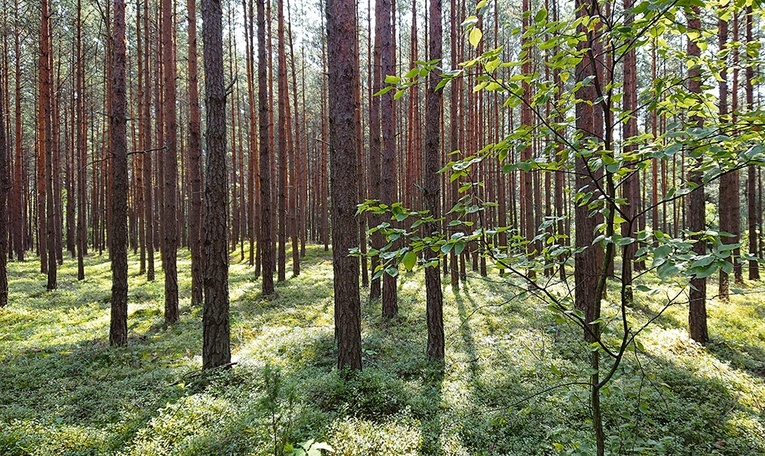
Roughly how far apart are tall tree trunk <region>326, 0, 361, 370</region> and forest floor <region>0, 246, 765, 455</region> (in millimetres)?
632

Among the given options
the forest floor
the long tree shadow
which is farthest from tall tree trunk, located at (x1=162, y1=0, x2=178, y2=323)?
the long tree shadow

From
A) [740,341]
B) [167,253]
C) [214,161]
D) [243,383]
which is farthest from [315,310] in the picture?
[740,341]

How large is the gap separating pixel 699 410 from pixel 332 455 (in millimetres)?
4510

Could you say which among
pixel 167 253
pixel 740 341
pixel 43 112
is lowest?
pixel 740 341

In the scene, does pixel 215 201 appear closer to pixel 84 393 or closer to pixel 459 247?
pixel 84 393

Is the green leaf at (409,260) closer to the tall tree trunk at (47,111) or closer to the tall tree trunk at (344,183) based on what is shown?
Answer: the tall tree trunk at (344,183)

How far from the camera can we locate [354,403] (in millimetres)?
4809

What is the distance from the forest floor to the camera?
3.79 meters

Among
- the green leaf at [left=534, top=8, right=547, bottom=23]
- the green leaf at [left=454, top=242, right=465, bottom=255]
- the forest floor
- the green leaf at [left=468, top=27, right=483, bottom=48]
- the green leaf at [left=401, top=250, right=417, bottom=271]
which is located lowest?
the forest floor

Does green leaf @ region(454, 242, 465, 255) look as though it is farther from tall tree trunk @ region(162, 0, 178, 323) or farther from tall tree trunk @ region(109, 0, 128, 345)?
tall tree trunk @ region(162, 0, 178, 323)

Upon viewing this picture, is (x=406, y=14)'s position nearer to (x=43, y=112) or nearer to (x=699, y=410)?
(x=43, y=112)

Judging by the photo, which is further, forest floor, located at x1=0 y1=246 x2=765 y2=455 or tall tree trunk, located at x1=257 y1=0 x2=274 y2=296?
tall tree trunk, located at x1=257 y1=0 x2=274 y2=296

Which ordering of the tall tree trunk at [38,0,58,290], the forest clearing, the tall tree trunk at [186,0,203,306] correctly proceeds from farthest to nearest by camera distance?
the tall tree trunk at [38,0,58,290] < the tall tree trunk at [186,0,203,306] < the forest clearing

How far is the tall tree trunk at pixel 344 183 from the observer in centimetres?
557
